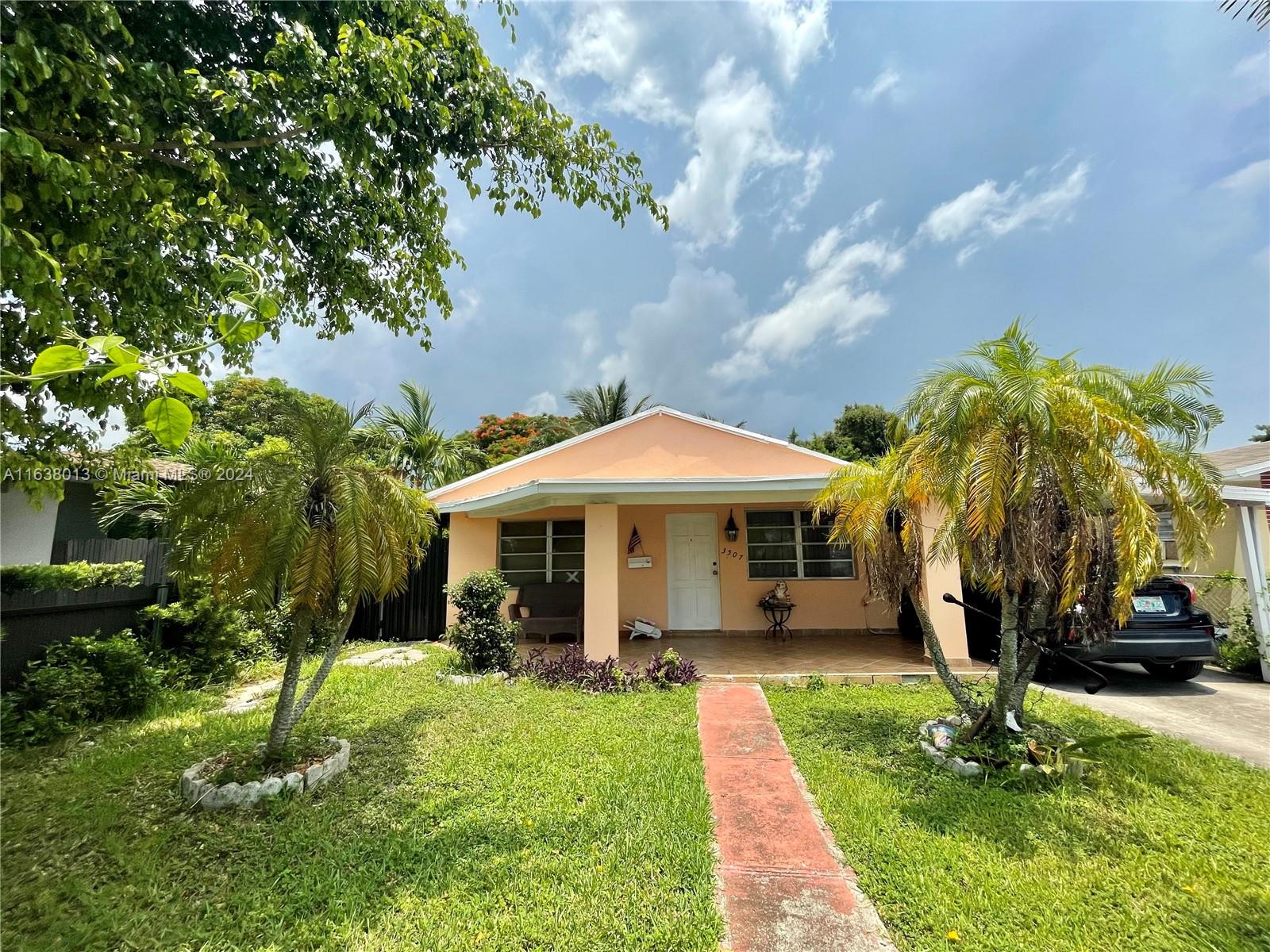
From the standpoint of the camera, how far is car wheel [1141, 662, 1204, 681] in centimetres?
696

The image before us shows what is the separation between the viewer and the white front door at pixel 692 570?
34.5ft

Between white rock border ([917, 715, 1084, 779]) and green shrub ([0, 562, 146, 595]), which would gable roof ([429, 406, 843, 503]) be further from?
Answer: white rock border ([917, 715, 1084, 779])

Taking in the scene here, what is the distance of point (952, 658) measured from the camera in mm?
7391

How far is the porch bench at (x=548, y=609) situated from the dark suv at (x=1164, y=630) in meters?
7.11

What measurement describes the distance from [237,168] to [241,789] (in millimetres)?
4483

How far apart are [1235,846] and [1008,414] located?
9.71 ft

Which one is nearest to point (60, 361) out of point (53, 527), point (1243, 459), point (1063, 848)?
point (1063, 848)

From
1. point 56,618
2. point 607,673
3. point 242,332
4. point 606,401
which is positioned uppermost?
point 606,401

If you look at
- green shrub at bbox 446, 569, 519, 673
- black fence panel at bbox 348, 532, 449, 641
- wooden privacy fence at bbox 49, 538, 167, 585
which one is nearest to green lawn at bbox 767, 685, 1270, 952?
green shrub at bbox 446, 569, 519, 673

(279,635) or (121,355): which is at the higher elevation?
(121,355)

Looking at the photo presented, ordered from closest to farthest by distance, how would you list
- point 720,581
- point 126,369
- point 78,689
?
point 126,369, point 78,689, point 720,581

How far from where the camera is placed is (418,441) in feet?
51.9

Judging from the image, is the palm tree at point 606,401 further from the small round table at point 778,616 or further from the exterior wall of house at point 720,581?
the small round table at point 778,616

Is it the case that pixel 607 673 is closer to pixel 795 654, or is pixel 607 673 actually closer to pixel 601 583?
pixel 601 583
